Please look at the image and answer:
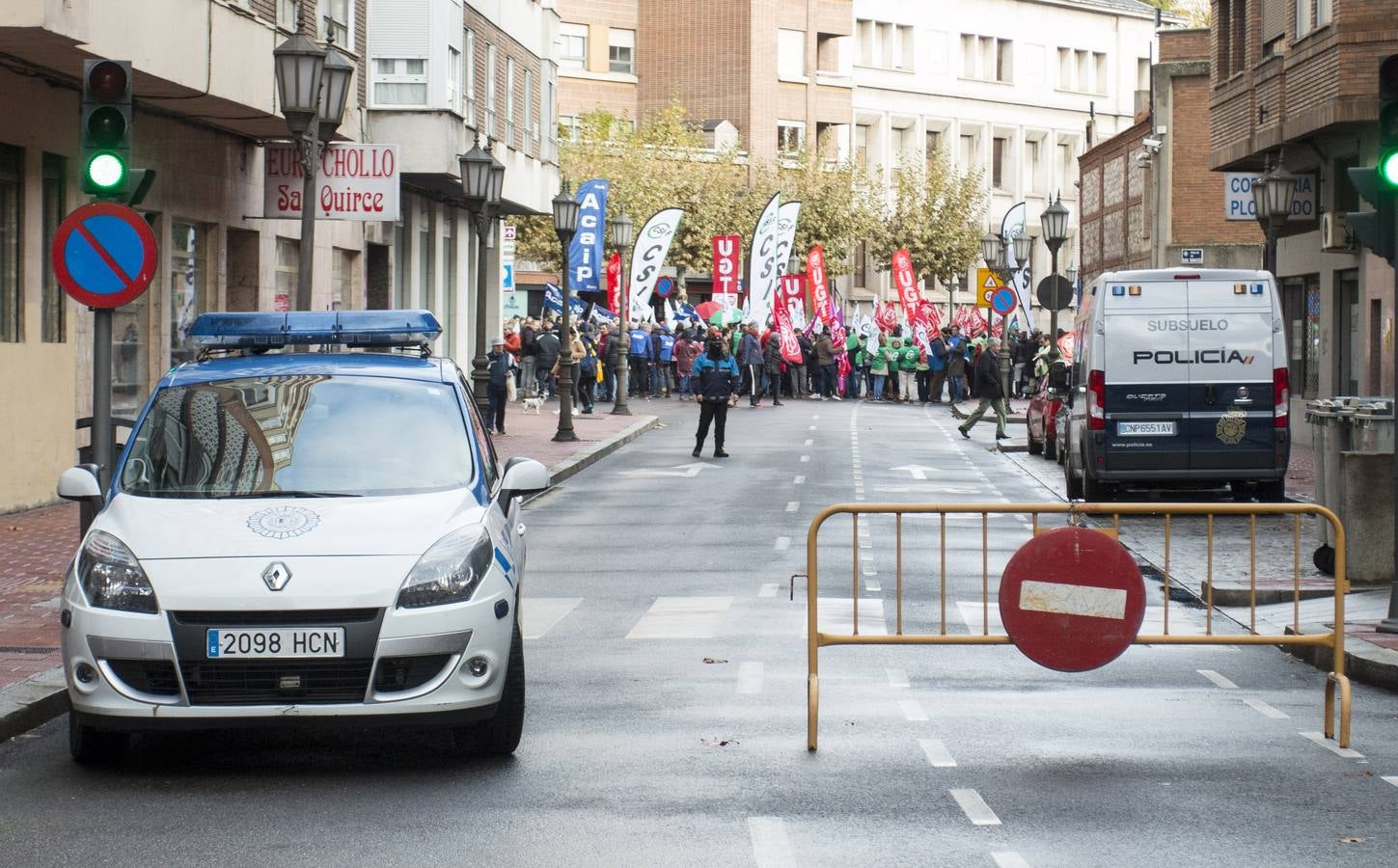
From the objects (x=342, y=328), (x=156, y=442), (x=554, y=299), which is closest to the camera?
(x=156, y=442)

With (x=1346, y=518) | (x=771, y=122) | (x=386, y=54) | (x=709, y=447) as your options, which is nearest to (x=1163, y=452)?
(x=1346, y=518)

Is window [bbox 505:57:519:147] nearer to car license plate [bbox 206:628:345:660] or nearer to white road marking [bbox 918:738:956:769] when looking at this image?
white road marking [bbox 918:738:956:769]

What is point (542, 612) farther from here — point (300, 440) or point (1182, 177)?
point (1182, 177)

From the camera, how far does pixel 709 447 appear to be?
3319 cm

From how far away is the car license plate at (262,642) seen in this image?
8.00m

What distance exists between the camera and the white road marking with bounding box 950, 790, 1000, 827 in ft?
24.5

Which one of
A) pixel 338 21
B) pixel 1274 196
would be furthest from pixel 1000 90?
pixel 1274 196

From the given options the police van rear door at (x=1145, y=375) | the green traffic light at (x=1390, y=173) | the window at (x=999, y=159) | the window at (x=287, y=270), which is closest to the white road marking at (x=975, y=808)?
the green traffic light at (x=1390, y=173)

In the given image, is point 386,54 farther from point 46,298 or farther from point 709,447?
point 46,298

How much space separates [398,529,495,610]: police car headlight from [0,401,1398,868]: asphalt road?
27.9 inches

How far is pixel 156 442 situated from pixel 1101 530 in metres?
4.12

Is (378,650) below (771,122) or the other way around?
below

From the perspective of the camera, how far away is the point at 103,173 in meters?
11.5

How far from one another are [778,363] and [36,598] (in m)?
39.0
